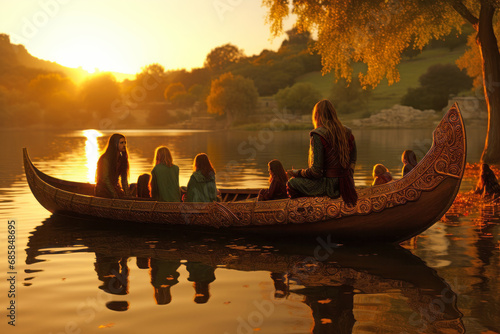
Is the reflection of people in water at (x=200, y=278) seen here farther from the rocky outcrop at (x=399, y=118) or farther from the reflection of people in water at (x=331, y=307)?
the rocky outcrop at (x=399, y=118)

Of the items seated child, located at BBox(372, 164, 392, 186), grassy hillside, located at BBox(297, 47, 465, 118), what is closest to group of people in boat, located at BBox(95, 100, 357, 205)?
seated child, located at BBox(372, 164, 392, 186)

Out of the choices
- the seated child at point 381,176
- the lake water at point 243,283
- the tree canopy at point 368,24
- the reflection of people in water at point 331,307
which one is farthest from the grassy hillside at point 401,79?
the reflection of people in water at point 331,307

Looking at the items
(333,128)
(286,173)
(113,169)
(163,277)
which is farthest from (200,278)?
(113,169)

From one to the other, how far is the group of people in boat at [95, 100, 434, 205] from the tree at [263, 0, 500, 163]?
1248cm

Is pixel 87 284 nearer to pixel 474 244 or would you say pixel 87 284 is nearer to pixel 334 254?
pixel 334 254

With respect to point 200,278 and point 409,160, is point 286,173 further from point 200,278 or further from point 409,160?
point 200,278

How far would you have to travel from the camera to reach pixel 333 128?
9953 mm

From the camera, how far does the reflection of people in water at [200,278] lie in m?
7.78

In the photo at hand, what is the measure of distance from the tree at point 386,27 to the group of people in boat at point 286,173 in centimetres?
1248

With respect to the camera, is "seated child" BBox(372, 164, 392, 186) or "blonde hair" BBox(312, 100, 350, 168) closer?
"blonde hair" BBox(312, 100, 350, 168)

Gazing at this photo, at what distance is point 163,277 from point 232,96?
111 meters

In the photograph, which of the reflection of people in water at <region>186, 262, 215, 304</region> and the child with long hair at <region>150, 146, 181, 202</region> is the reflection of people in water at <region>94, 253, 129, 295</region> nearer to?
the reflection of people in water at <region>186, 262, 215, 304</region>

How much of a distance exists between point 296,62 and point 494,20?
152268 millimetres

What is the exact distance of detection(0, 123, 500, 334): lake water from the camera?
6699mm
